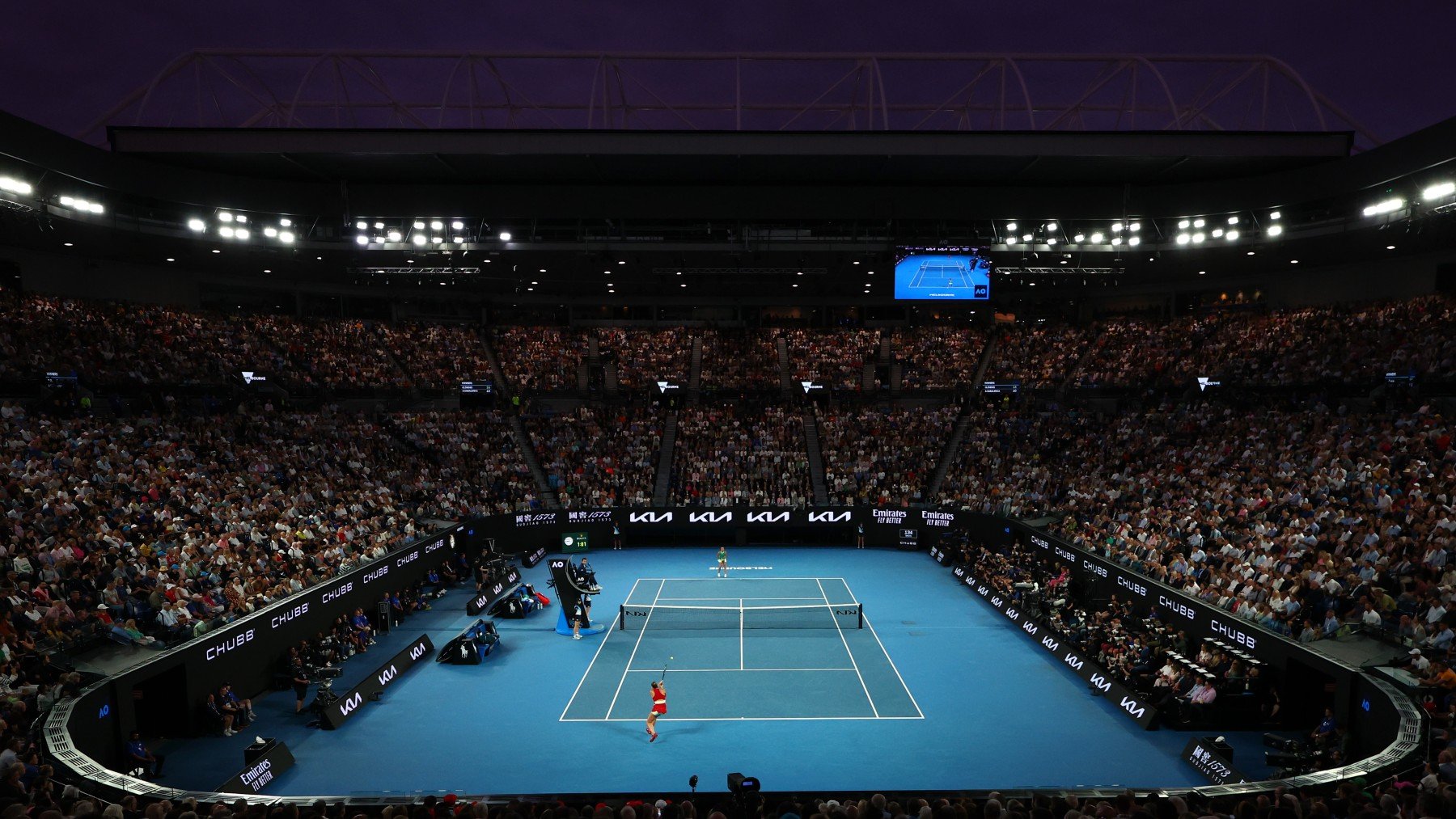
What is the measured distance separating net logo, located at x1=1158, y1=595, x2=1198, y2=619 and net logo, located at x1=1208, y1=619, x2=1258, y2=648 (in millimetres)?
830

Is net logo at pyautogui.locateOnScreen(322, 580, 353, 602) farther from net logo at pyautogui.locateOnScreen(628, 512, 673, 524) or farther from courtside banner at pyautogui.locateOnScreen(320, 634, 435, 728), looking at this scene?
net logo at pyautogui.locateOnScreen(628, 512, 673, 524)

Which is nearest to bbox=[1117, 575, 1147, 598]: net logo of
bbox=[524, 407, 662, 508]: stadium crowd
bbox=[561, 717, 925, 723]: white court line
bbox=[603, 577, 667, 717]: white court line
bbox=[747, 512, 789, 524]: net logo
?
bbox=[561, 717, 925, 723]: white court line

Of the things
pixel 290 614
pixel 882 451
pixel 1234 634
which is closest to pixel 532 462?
pixel 882 451

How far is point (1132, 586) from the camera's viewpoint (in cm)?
2383

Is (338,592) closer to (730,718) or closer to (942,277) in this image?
(730,718)

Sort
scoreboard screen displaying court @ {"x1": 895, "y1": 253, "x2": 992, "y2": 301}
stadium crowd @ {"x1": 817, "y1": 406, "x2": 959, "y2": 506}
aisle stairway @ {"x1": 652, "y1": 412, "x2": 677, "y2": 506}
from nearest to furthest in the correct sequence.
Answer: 1. scoreboard screen displaying court @ {"x1": 895, "y1": 253, "x2": 992, "y2": 301}
2. stadium crowd @ {"x1": 817, "y1": 406, "x2": 959, "y2": 506}
3. aisle stairway @ {"x1": 652, "y1": 412, "x2": 677, "y2": 506}

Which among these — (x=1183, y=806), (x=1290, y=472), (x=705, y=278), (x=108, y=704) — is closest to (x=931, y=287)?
(x=1290, y=472)

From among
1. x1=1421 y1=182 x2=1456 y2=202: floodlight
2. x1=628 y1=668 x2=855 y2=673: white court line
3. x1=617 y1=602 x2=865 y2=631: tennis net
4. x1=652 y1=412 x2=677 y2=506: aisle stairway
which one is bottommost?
x1=628 y1=668 x2=855 y2=673: white court line

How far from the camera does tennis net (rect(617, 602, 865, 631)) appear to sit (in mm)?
26234

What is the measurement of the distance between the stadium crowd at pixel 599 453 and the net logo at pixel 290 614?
18921mm

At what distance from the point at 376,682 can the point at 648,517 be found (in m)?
20.8

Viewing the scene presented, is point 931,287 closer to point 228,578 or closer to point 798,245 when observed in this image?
point 798,245

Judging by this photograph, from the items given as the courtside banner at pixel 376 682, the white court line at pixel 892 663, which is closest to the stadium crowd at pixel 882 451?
the white court line at pixel 892 663

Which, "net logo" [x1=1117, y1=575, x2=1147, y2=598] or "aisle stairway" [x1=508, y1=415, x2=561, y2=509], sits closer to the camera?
"net logo" [x1=1117, y1=575, x2=1147, y2=598]
